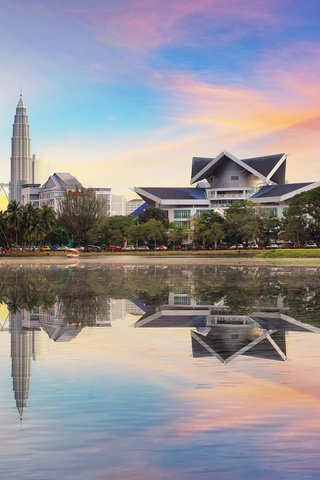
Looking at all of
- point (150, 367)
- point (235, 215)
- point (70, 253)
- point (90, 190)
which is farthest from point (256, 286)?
point (90, 190)

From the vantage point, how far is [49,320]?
13938 mm

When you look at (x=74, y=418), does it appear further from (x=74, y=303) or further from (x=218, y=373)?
(x=74, y=303)

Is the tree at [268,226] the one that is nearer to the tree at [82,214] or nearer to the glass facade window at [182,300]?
the tree at [82,214]

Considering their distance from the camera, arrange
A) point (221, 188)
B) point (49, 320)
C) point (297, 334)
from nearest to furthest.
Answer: point (297, 334), point (49, 320), point (221, 188)

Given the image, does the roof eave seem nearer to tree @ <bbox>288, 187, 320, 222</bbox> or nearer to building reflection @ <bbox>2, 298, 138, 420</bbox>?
tree @ <bbox>288, 187, 320, 222</bbox>

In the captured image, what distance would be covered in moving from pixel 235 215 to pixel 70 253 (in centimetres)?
2579

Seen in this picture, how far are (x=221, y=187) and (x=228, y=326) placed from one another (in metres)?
122

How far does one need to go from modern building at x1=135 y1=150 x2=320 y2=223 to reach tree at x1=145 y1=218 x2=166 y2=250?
3304 centimetres

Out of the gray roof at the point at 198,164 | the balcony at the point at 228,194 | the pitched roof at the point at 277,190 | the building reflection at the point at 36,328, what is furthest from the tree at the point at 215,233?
the building reflection at the point at 36,328

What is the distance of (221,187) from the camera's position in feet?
439

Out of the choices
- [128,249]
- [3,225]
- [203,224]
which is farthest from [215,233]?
[3,225]

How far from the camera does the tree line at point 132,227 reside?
7731 cm

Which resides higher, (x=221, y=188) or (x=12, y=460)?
(x=221, y=188)

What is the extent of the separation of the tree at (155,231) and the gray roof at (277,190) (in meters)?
33.9
